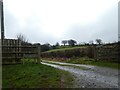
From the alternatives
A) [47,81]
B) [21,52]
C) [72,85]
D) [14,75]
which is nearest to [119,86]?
[72,85]

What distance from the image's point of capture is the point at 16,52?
1466 centimetres

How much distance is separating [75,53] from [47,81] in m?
24.5

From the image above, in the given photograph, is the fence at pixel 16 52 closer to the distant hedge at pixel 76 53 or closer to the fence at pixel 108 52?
the fence at pixel 108 52

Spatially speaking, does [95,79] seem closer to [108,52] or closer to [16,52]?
[16,52]

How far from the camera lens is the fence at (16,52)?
14617 mm

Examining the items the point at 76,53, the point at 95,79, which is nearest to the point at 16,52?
the point at 95,79

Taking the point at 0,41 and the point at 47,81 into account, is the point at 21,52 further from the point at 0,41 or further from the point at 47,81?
the point at 47,81

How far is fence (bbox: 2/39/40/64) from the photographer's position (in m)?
14.6

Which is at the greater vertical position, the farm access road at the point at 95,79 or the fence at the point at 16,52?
the fence at the point at 16,52

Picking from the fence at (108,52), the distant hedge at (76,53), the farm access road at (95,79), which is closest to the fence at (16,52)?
the farm access road at (95,79)

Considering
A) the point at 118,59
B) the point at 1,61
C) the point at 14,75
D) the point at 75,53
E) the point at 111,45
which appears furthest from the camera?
the point at 75,53

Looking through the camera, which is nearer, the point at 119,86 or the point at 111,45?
the point at 119,86

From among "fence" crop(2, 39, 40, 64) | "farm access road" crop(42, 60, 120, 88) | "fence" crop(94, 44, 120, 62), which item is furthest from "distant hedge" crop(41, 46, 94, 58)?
"farm access road" crop(42, 60, 120, 88)

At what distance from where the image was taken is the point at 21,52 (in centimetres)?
1477
